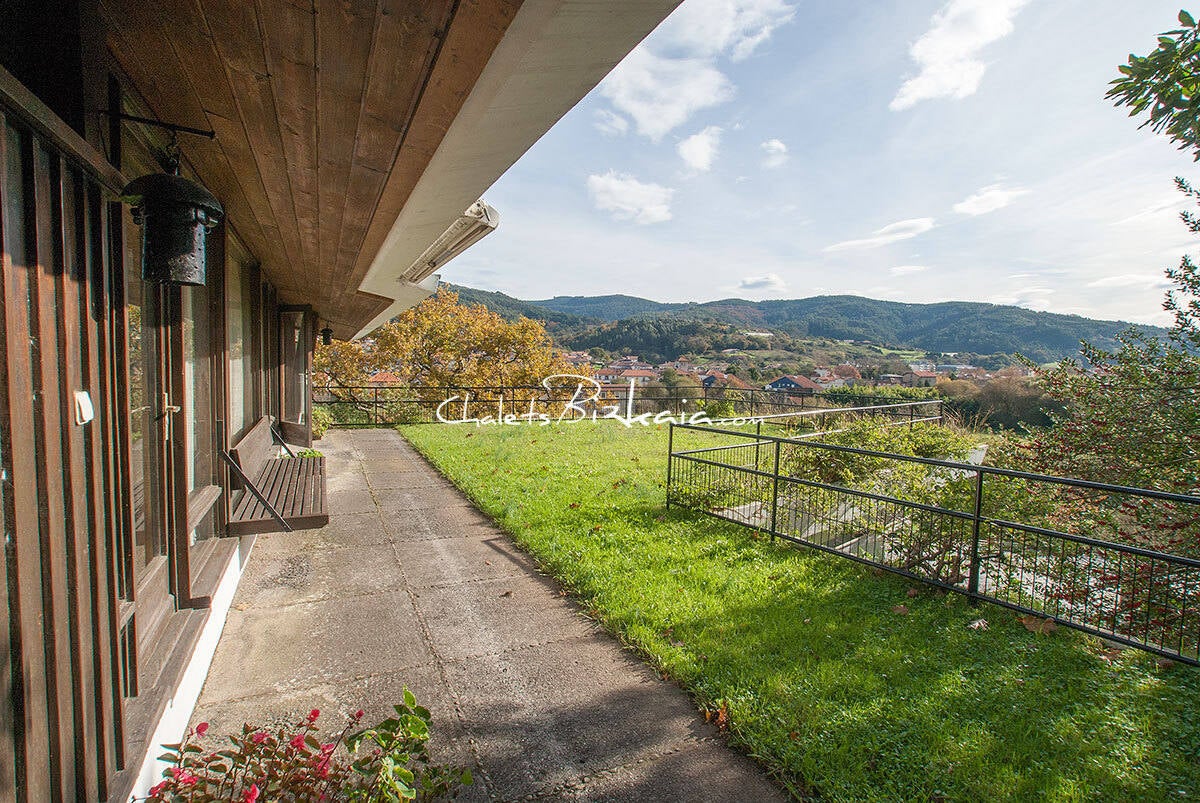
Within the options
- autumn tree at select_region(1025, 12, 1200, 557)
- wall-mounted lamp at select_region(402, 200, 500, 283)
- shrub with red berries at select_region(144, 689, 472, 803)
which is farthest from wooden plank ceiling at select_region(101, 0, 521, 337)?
autumn tree at select_region(1025, 12, 1200, 557)

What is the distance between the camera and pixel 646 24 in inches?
42.8

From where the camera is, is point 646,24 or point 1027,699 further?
point 1027,699

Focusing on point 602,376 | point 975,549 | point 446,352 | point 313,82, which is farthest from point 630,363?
point 313,82

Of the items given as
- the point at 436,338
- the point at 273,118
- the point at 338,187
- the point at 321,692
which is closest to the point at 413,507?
the point at 321,692

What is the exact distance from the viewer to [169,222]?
178 cm

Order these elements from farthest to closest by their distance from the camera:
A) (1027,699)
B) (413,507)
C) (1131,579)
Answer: (413,507), (1131,579), (1027,699)

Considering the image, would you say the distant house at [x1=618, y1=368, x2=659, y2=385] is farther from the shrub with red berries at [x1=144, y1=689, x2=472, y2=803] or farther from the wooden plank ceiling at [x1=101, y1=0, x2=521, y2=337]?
the shrub with red berries at [x1=144, y1=689, x2=472, y2=803]

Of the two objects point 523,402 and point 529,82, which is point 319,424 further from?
point 529,82

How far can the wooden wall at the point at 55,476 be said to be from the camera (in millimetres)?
1180

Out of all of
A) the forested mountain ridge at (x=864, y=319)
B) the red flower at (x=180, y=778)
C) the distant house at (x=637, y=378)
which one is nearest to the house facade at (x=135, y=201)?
the red flower at (x=180, y=778)

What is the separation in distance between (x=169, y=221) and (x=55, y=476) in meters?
0.87

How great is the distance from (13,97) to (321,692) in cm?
278

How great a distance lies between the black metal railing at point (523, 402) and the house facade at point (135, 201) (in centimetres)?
1174

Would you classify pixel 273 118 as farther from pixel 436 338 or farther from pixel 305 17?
pixel 436 338
